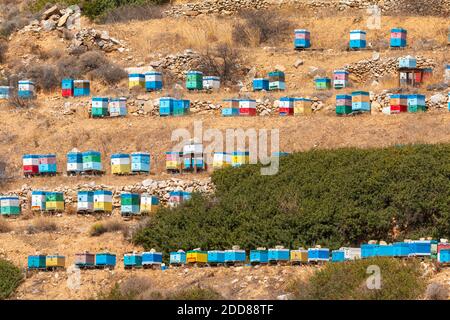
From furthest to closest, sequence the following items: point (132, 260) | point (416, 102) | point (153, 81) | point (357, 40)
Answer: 1. point (357, 40)
2. point (153, 81)
3. point (416, 102)
4. point (132, 260)

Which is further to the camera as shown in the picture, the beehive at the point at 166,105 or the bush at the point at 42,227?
the beehive at the point at 166,105

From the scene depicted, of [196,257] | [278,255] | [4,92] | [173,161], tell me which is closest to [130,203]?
[173,161]

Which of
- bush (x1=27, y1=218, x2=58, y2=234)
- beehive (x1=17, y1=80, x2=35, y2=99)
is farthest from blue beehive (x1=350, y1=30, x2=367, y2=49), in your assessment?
bush (x1=27, y1=218, x2=58, y2=234)

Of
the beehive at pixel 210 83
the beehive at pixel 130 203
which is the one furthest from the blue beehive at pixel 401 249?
the beehive at pixel 210 83

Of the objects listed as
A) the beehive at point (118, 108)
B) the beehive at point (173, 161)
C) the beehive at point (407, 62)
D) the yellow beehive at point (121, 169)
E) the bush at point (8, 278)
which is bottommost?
the bush at point (8, 278)

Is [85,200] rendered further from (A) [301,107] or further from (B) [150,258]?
(A) [301,107]

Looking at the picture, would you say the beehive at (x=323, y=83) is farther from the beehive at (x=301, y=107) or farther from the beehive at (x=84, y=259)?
the beehive at (x=84, y=259)

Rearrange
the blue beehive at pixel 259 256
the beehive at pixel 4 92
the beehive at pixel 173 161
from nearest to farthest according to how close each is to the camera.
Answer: the blue beehive at pixel 259 256 < the beehive at pixel 173 161 < the beehive at pixel 4 92
